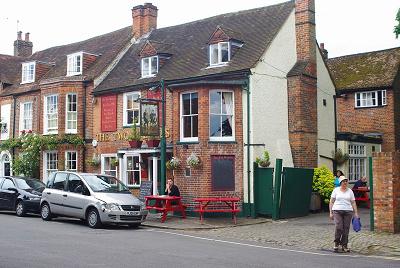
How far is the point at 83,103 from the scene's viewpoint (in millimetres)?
27000

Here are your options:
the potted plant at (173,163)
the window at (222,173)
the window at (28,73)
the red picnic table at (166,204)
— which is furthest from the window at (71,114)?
the window at (222,173)

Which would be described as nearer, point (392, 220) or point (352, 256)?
point (352, 256)

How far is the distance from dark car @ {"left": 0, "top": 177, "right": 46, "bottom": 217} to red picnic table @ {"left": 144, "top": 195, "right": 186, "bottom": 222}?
4.40 meters

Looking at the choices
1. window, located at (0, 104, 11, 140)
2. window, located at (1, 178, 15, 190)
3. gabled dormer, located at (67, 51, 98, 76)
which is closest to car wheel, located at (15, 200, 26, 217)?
window, located at (1, 178, 15, 190)

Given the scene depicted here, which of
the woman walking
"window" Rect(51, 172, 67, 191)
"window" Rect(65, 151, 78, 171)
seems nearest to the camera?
the woman walking

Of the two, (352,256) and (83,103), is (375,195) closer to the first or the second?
(352,256)

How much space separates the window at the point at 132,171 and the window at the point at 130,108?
171 cm

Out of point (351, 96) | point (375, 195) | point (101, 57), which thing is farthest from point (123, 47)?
point (375, 195)

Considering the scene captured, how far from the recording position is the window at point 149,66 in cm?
2475

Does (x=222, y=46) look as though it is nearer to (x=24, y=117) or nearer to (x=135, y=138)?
(x=135, y=138)

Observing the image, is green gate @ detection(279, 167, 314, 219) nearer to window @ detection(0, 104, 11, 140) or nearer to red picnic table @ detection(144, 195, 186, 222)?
red picnic table @ detection(144, 195, 186, 222)

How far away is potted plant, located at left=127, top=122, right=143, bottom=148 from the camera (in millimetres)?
22980

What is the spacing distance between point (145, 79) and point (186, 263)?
15.4m

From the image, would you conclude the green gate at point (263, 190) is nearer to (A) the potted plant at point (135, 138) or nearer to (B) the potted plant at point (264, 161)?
(B) the potted plant at point (264, 161)
